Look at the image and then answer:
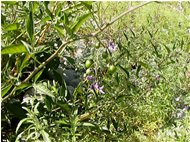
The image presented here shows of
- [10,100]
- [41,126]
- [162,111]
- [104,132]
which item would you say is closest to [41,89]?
[41,126]

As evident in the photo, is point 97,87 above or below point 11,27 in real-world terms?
below

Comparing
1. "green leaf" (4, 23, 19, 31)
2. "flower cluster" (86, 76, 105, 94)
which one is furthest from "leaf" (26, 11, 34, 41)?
"flower cluster" (86, 76, 105, 94)

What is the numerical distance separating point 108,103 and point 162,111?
121cm

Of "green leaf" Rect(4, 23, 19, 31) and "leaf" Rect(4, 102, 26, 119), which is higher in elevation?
"green leaf" Rect(4, 23, 19, 31)

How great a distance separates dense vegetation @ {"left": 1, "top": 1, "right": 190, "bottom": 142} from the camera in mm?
1442

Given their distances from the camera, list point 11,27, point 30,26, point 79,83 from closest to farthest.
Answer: point 30,26
point 11,27
point 79,83

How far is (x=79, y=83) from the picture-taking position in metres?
1.72

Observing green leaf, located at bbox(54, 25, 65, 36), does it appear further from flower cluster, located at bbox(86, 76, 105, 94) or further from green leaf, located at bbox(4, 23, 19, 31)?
flower cluster, located at bbox(86, 76, 105, 94)

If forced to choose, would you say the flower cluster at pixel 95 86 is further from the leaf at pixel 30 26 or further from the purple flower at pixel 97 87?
the leaf at pixel 30 26

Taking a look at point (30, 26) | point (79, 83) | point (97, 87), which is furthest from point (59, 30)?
point (97, 87)

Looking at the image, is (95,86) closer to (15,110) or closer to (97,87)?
(97,87)

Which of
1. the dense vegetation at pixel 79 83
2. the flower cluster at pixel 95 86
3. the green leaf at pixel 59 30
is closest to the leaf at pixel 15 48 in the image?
the dense vegetation at pixel 79 83

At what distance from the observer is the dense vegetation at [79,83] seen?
144 cm

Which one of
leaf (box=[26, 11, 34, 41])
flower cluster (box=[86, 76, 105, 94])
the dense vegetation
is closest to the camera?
leaf (box=[26, 11, 34, 41])
